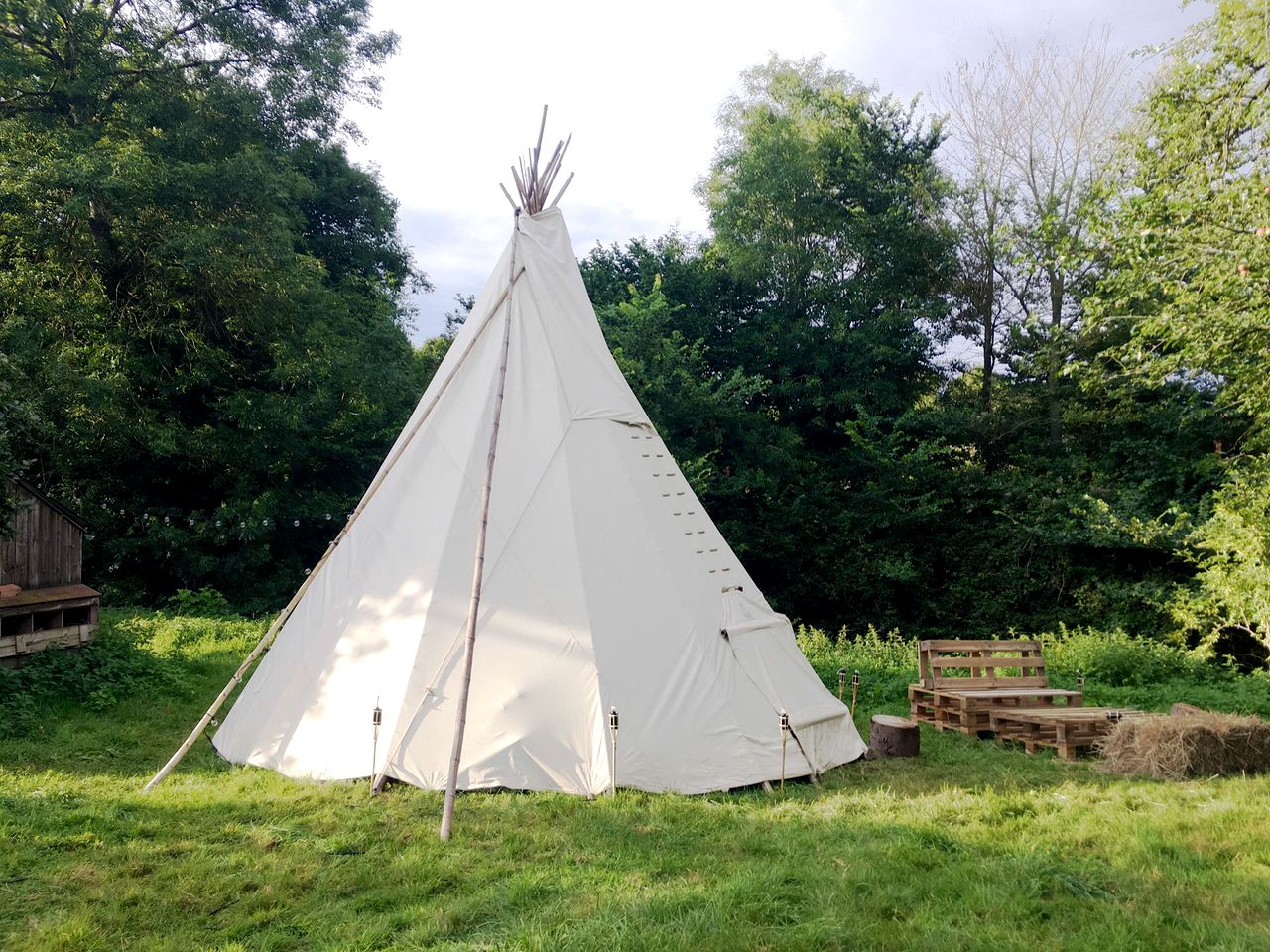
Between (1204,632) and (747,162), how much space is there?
1212 centimetres

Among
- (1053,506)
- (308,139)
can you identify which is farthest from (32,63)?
(1053,506)

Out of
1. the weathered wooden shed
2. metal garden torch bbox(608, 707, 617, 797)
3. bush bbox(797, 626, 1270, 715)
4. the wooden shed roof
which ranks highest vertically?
the wooden shed roof

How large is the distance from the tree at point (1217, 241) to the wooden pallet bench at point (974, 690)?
4.63 m

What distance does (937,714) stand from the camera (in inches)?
304

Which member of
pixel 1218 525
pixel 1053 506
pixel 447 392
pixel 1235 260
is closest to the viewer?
pixel 447 392

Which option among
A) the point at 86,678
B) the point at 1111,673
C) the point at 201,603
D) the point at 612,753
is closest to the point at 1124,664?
the point at 1111,673

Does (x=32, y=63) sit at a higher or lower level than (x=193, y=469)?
higher

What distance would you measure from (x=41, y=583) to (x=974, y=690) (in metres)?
8.75

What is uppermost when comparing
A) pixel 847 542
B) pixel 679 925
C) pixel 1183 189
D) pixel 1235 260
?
pixel 1183 189

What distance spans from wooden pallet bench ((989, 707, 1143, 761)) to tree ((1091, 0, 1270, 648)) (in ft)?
17.4

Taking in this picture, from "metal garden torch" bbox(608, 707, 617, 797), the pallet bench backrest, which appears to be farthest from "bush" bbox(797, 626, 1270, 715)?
"metal garden torch" bbox(608, 707, 617, 797)

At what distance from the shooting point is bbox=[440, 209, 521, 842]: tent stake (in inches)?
193

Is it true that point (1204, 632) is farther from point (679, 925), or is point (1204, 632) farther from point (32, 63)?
point (32, 63)

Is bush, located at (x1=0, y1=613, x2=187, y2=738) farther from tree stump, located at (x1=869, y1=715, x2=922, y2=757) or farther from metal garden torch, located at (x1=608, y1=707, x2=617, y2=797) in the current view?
tree stump, located at (x1=869, y1=715, x2=922, y2=757)
